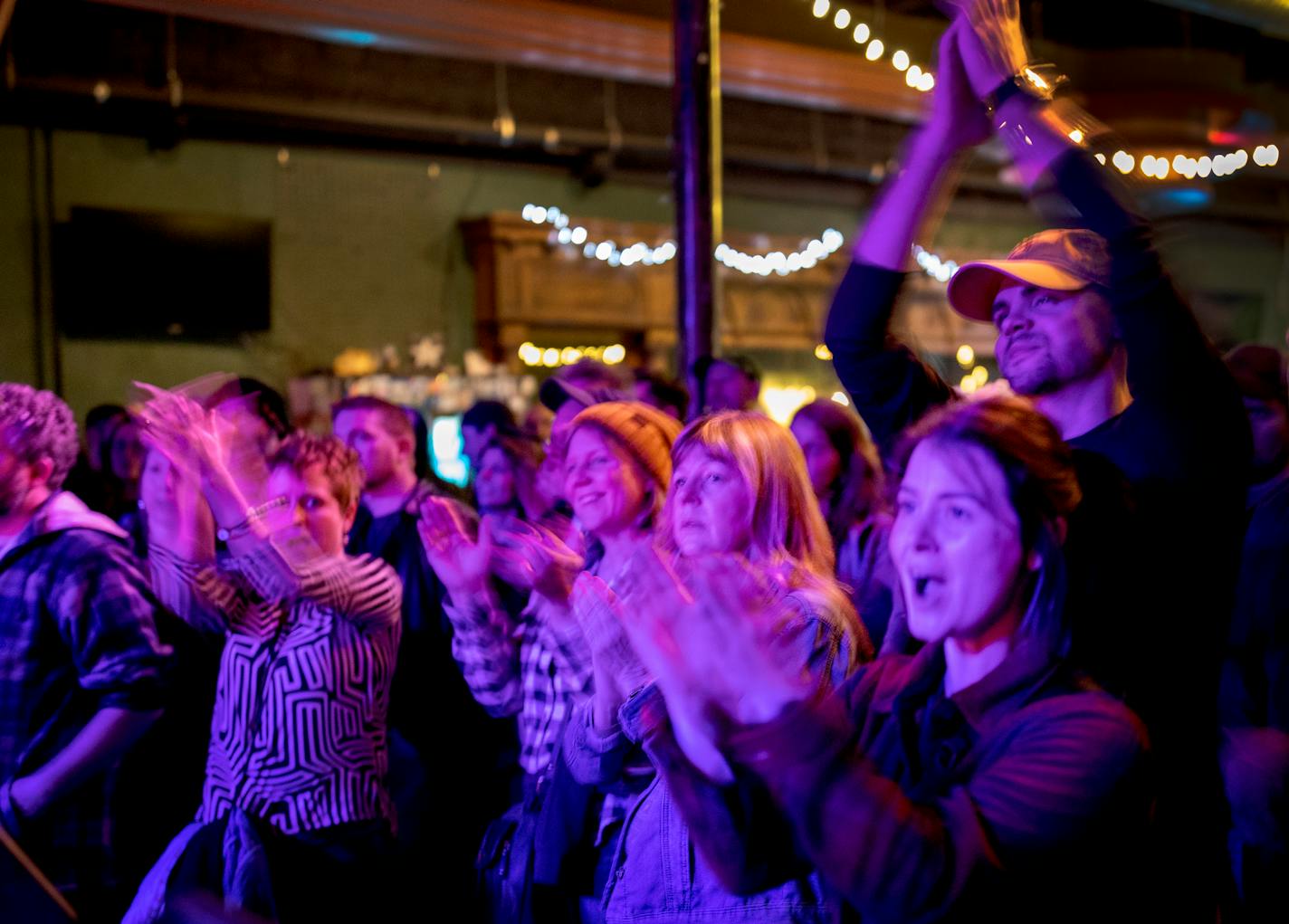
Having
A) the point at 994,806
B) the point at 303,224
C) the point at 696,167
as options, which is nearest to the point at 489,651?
the point at 994,806

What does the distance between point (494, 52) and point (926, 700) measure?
7.69 metres

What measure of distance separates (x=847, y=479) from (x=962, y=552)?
9.15 feet

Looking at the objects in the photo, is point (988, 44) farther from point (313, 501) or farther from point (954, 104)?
point (313, 501)

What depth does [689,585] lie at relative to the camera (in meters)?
1.46

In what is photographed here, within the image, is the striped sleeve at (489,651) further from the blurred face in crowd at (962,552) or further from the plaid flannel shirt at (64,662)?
the blurred face in crowd at (962,552)

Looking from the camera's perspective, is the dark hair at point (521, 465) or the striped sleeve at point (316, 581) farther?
the dark hair at point (521, 465)

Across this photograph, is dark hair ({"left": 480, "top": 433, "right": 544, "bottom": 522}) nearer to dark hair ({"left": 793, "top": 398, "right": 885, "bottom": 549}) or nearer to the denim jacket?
dark hair ({"left": 793, "top": 398, "right": 885, "bottom": 549})

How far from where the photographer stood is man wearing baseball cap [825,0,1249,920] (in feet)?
4.74

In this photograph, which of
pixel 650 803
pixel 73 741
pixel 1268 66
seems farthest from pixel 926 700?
pixel 1268 66

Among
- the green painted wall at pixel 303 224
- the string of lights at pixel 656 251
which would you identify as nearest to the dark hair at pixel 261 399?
the green painted wall at pixel 303 224

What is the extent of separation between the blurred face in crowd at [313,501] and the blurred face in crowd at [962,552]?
6.41 ft

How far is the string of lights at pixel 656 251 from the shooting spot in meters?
10.3

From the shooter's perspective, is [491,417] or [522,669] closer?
[522,669]

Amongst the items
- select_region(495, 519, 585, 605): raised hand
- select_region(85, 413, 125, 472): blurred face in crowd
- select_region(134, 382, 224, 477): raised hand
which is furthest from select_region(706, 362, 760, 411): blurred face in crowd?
select_region(85, 413, 125, 472): blurred face in crowd
